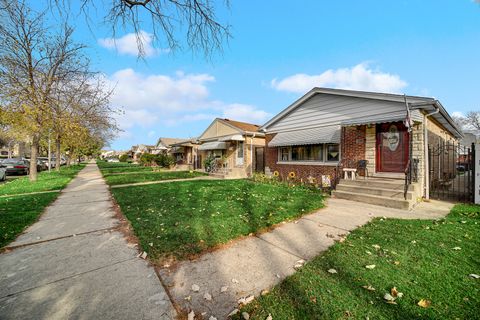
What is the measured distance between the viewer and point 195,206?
6.72 m

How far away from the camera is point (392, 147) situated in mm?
8602

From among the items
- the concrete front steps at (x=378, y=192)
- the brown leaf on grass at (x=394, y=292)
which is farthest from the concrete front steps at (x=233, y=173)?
the brown leaf on grass at (x=394, y=292)

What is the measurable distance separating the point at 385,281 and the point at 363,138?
7.80 meters

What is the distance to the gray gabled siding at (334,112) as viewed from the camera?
838 cm

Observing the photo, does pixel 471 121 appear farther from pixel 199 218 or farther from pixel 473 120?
pixel 199 218

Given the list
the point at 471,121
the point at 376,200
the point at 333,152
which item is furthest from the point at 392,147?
the point at 471,121

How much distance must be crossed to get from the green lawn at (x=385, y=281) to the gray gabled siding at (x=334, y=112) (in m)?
5.47

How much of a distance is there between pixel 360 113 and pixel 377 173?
274 centimetres

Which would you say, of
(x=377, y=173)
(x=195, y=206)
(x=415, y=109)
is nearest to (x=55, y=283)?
(x=195, y=206)

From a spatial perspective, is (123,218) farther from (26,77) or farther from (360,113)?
(26,77)

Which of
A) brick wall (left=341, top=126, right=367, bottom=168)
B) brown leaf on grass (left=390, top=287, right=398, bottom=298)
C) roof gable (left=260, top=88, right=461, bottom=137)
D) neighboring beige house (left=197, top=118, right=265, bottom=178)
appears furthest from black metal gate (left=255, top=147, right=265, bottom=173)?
brown leaf on grass (left=390, top=287, right=398, bottom=298)

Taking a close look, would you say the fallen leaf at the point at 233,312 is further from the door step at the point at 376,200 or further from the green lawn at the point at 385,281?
the door step at the point at 376,200

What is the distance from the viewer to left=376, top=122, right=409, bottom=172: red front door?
8.33 metres

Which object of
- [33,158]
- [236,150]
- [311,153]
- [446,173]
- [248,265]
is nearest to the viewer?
[248,265]
